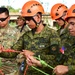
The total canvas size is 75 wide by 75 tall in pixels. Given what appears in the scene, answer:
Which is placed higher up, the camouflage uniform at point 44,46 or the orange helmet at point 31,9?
the orange helmet at point 31,9

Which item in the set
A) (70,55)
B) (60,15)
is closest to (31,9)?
(70,55)

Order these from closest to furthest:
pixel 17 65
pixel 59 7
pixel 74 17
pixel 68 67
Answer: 1. pixel 68 67
2. pixel 74 17
3. pixel 17 65
4. pixel 59 7

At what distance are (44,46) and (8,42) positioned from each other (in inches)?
65.4

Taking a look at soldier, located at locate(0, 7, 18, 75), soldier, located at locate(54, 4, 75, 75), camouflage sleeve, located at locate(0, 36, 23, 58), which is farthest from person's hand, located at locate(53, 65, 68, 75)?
soldier, located at locate(0, 7, 18, 75)

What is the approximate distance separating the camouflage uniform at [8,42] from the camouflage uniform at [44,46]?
0.84 metres

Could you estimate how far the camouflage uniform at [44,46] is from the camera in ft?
15.0

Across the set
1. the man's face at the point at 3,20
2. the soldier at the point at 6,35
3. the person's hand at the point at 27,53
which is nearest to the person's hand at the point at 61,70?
the person's hand at the point at 27,53

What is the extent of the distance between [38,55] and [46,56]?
11 centimetres

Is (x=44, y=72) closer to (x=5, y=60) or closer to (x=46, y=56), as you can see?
(x=46, y=56)

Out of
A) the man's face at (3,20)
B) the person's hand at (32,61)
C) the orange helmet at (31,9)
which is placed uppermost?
the orange helmet at (31,9)

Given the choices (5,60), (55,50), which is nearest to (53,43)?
(55,50)

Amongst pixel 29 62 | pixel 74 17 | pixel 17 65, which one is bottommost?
pixel 17 65

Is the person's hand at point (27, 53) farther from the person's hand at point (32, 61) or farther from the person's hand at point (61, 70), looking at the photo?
the person's hand at point (61, 70)

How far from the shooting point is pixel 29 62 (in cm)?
449
